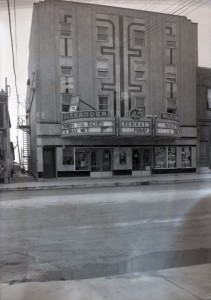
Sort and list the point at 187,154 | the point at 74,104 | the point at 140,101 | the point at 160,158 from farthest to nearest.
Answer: the point at 160,158
the point at 74,104
the point at 140,101
the point at 187,154

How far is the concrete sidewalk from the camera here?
13.1 ft

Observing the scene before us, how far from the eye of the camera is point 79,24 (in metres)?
18.6

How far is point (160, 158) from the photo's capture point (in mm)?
23594

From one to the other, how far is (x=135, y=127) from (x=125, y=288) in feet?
55.3

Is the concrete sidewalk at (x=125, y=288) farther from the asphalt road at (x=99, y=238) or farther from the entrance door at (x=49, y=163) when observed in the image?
the entrance door at (x=49, y=163)

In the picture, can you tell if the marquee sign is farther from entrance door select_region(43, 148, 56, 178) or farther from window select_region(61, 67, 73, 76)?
window select_region(61, 67, 73, 76)

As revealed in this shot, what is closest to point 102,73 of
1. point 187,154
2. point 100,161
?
point 100,161

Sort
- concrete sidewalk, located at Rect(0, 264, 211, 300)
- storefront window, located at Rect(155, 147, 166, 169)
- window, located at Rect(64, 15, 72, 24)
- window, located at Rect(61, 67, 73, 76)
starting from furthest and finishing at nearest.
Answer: storefront window, located at Rect(155, 147, 166, 169)
window, located at Rect(61, 67, 73, 76)
window, located at Rect(64, 15, 72, 24)
concrete sidewalk, located at Rect(0, 264, 211, 300)

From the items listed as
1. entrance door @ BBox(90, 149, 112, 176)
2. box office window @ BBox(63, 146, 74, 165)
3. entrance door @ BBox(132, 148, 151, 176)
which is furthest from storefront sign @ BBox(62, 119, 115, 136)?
entrance door @ BBox(132, 148, 151, 176)

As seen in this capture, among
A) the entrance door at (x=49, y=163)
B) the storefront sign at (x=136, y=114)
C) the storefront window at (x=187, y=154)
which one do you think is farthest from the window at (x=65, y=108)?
the storefront window at (x=187, y=154)

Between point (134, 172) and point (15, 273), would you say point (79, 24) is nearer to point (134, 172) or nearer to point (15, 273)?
point (134, 172)

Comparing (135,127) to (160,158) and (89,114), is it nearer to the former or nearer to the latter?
(89,114)

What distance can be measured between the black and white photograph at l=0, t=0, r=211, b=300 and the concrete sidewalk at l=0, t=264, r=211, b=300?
1 cm

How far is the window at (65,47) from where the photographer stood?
20634 mm
